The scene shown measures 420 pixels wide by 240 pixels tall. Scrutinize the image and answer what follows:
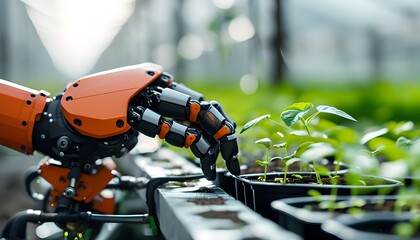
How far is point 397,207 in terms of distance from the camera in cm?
127

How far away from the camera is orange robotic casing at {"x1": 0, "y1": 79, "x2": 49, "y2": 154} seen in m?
Answer: 2.04

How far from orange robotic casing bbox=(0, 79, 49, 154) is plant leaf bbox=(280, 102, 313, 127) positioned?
0.79 m

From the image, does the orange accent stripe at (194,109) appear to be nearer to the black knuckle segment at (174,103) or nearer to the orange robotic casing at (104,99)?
the black knuckle segment at (174,103)

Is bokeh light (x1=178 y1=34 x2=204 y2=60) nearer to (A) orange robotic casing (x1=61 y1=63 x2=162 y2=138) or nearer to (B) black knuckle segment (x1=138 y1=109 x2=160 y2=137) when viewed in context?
(A) orange robotic casing (x1=61 y1=63 x2=162 y2=138)

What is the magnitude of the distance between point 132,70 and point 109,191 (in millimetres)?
755

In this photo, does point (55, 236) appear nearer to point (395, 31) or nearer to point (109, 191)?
point (109, 191)

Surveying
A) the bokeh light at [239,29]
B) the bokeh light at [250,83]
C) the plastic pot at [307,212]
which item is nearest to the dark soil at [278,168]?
the plastic pot at [307,212]

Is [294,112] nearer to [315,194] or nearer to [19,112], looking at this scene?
[315,194]

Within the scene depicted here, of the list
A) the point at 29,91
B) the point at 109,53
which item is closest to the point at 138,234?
the point at 29,91

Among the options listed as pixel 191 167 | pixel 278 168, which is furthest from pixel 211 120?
pixel 191 167

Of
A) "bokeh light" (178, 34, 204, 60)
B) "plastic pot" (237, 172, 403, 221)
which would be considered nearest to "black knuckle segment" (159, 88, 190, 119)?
"plastic pot" (237, 172, 403, 221)

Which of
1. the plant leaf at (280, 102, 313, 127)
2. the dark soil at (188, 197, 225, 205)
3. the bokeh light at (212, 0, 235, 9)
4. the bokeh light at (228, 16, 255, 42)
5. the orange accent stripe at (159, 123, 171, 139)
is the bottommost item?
the dark soil at (188, 197, 225, 205)

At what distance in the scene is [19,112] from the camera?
2041 millimetres

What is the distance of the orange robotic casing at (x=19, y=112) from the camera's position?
2.04 m
